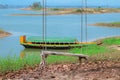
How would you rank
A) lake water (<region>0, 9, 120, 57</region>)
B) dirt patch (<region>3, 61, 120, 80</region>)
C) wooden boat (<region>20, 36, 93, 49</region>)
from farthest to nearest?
lake water (<region>0, 9, 120, 57</region>) → wooden boat (<region>20, 36, 93, 49</region>) → dirt patch (<region>3, 61, 120, 80</region>)

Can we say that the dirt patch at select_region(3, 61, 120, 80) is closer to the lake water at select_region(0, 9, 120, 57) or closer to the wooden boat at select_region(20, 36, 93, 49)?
the lake water at select_region(0, 9, 120, 57)

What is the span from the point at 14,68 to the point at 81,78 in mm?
1515

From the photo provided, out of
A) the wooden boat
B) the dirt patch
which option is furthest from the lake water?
the dirt patch

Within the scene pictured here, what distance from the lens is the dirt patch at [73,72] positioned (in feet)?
20.7

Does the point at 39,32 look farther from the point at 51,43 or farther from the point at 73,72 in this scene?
the point at 73,72

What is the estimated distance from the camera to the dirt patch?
249 inches

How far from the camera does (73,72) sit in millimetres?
6684

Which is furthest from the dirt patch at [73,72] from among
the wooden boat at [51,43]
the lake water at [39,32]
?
the wooden boat at [51,43]

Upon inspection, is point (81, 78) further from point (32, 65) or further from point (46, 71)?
point (32, 65)

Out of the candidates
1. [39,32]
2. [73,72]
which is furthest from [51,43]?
[73,72]

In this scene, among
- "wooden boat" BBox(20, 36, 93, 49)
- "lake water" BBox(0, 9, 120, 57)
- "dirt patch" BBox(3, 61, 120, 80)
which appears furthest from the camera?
"lake water" BBox(0, 9, 120, 57)

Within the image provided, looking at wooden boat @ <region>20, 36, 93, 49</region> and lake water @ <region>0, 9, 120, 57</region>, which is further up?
wooden boat @ <region>20, 36, 93, 49</region>

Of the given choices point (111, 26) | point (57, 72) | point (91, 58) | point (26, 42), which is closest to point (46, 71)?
point (57, 72)

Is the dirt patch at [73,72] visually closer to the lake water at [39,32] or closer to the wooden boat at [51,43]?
the lake water at [39,32]
